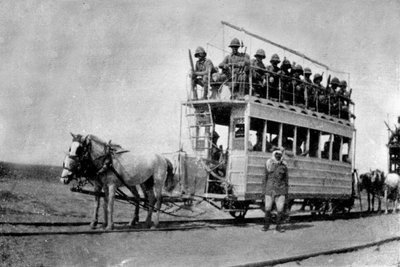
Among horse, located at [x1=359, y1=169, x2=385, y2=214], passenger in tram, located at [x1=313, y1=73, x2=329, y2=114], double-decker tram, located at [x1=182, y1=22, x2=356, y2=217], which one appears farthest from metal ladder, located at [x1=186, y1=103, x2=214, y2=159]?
horse, located at [x1=359, y1=169, x2=385, y2=214]

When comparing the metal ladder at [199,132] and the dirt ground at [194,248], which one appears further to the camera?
the metal ladder at [199,132]

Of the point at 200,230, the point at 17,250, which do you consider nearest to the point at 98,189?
the point at 200,230

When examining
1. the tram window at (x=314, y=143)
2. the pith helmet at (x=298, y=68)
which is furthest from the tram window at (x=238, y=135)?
the tram window at (x=314, y=143)

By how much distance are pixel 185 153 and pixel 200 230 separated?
78.8 inches

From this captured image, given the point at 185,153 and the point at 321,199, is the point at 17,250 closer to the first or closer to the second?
the point at 185,153

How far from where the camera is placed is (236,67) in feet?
40.7

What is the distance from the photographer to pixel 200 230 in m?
10.5

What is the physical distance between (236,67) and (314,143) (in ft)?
13.6

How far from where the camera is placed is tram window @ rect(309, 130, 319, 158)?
14.8 m

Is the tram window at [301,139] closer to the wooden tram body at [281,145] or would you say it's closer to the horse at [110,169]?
the wooden tram body at [281,145]

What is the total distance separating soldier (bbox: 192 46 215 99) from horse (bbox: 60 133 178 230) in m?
2.53

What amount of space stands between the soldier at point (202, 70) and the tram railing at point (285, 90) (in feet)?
0.44

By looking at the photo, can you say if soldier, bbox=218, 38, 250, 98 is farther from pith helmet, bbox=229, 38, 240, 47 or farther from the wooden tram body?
the wooden tram body

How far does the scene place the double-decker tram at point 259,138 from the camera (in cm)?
1177
